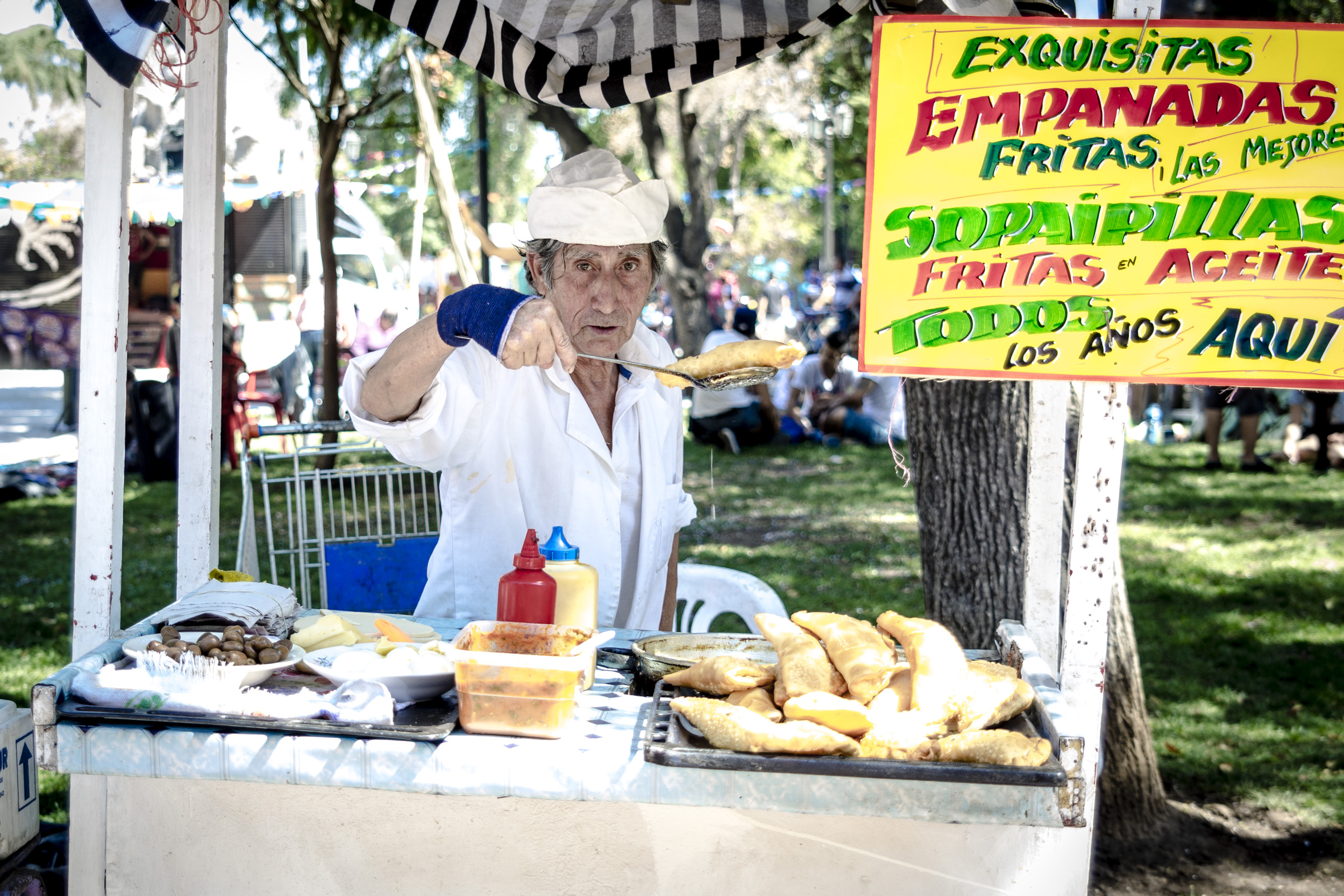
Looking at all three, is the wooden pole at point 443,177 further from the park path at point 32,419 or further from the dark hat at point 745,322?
the park path at point 32,419

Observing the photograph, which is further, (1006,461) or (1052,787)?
(1006,461)

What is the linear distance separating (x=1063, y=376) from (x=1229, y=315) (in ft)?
0.94

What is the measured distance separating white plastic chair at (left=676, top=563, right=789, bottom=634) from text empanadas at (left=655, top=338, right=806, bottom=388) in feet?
5.12

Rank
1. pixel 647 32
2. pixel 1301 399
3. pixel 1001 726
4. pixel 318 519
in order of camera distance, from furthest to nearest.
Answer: pixel 1301 399, pixel 318 519, pixel 647 32, pixel 1001 726

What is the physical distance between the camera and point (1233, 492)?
33.0 ft

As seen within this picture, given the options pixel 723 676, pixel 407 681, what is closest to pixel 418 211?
pixel 407 681

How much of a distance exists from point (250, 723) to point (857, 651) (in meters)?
0.99

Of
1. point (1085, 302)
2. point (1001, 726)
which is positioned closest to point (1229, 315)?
point (1085, 302)

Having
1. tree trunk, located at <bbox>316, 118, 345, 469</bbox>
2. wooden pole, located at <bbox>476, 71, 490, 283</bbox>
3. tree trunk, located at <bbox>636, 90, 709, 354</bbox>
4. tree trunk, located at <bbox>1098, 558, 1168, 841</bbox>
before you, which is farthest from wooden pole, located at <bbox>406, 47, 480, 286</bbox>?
tree trunk, located at <bbox>1098, 558, 1168, 841</bbox>

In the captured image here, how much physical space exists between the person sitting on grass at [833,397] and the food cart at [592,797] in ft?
34.5

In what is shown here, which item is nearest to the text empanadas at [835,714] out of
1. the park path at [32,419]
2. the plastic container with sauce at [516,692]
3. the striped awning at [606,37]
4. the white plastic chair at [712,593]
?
the plastic container with sauce at [516,692]

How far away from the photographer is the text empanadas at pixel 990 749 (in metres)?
1.59

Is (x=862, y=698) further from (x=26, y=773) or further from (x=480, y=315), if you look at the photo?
(x=26, y=773)

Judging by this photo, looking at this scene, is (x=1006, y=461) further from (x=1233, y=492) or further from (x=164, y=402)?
(x=164, y=402)
